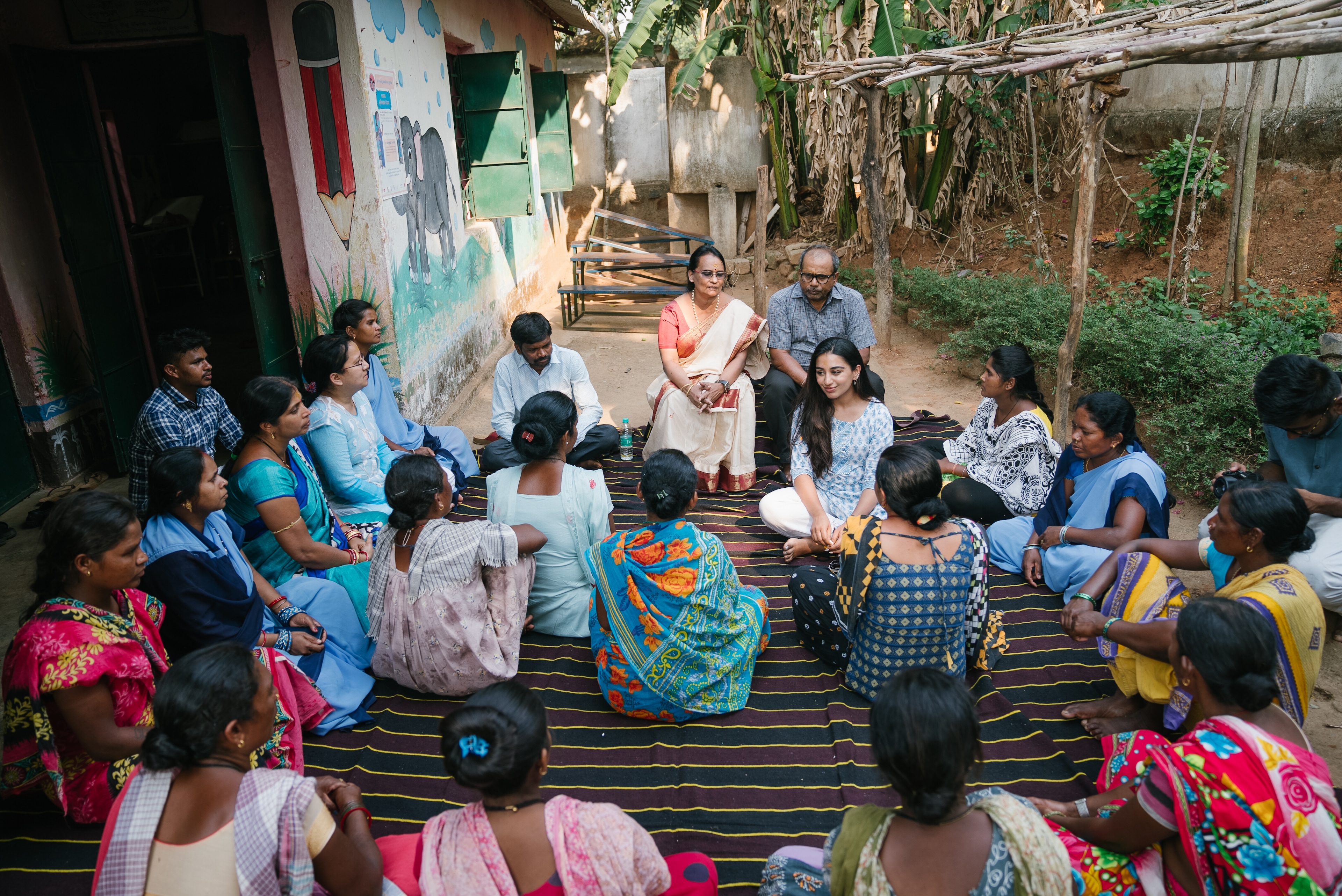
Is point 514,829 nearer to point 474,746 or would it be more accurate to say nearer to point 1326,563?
point 474,746

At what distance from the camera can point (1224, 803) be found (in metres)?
1.78

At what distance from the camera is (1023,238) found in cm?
911

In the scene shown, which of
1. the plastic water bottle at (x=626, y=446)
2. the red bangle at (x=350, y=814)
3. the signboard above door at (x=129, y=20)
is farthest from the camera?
the plastic water bottle at (x=626, y=446)

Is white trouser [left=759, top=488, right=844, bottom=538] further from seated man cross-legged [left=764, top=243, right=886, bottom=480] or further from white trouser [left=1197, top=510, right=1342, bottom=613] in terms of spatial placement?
white trouser [left=1197, top=510, right=1342, bottom=613]

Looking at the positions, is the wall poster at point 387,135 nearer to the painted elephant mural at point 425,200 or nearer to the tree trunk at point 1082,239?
the painted elephant mural at point 425,200

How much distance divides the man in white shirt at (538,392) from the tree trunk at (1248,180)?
193 inches

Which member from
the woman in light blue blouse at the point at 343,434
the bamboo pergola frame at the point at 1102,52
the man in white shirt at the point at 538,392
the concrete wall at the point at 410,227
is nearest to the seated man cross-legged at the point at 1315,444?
the bamboo pergola frame at the point at 1102,52

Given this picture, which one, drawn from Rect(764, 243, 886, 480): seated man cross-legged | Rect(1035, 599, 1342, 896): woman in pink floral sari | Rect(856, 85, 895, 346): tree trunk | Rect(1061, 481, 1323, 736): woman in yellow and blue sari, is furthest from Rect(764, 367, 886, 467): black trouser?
Rect(1035, 599, 1342, 896): woman in pink floral sari

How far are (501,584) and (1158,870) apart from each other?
2.22 meters

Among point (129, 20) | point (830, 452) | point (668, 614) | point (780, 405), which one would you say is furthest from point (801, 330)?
point (129, 20)

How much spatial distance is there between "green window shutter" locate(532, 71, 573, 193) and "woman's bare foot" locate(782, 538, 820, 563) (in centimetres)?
683

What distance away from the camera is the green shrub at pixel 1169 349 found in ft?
16.1

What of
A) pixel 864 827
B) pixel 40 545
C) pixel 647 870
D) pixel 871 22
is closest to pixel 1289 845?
pixel 864 827

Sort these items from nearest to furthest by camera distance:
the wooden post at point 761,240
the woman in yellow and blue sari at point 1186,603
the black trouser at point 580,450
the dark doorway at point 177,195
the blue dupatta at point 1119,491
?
1. the woman in yellow and blue sari at point 1186,603
2. the blue dupatta at point 1119,491
3. the black trouser at point 580,450
4. the wooden post at point 761,240
5. the dark doorway at point 177,195
